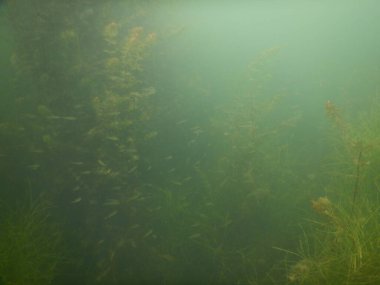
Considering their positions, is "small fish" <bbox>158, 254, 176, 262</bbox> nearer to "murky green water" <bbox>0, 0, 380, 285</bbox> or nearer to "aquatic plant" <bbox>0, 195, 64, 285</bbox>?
"murky green water" <bbox>0, 0, 380, 285</bbox>

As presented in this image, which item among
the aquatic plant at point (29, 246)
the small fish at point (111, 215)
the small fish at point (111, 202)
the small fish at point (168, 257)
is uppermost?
the small fish at point (111, 202)

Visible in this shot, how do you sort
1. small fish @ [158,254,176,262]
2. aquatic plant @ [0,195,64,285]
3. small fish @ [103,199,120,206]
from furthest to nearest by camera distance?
small fish @ [158,254,176,262], small fish @ [103,199,120,206], aquatic plant @ [0,195,64,285]

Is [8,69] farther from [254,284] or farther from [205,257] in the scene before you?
[254,284]

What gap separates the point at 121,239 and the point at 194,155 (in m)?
1.47

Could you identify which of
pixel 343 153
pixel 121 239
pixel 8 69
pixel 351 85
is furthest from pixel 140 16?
pixel 351 85

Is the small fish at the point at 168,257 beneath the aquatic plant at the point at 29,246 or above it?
beneath

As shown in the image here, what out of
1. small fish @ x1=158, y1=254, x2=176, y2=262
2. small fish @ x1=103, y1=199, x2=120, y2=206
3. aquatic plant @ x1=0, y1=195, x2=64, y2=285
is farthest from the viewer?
small fish @ x1=158, y1=254, x2=176, y2=262

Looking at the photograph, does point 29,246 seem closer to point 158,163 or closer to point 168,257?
point 168,257

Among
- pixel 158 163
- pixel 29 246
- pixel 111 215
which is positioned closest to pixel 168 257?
pixel 111 215

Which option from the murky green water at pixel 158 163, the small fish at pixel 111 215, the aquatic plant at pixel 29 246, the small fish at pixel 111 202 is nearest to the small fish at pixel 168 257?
the murky green water at pixel 158 163

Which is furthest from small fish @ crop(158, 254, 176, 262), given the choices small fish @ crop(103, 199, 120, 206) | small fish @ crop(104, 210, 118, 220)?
small fish @ crop(103, 199, 120, 206)

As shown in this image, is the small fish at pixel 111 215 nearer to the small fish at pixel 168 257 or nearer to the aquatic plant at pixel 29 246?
the aquatic plant at pixel 29 246

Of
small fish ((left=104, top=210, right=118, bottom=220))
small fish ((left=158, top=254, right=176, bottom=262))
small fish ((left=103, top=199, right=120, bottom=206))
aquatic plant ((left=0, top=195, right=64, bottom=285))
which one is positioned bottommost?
small fish ((left=158, top=254, right=176, bottom=262))

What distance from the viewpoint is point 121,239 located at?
3.46m
